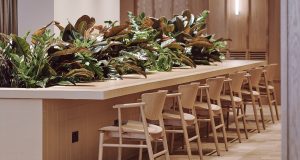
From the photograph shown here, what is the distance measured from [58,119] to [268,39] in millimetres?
7701

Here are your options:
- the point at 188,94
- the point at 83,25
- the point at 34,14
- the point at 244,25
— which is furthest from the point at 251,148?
the point at 244,25

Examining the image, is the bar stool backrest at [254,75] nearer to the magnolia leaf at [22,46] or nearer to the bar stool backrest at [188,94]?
the bar stool backrest at [188,94]

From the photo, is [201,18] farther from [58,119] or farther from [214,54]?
[58,119]

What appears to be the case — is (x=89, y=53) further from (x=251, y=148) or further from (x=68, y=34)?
(x=251, y=148)

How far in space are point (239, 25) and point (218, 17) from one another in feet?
1.35

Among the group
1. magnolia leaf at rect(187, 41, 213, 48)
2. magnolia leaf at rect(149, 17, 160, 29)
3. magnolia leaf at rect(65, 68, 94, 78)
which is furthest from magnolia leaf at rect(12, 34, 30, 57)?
magnolia leaf at rect(187, 41, 213, 48)

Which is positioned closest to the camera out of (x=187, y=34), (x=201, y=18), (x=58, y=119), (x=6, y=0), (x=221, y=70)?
(x=58, y=119)

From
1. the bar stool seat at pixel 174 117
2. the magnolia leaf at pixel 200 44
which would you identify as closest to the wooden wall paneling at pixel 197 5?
the magnolia leaf at pixel 200 44

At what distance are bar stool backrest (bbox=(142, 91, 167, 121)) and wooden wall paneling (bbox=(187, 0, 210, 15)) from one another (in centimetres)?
772

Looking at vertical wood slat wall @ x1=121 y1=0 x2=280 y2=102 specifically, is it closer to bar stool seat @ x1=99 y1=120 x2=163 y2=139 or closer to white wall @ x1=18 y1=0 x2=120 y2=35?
white wall @ x1=18 y1=0 x2=120 y2=35

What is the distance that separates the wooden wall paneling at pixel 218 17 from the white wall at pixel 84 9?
6.38 ft

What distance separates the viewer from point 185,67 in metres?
8.00

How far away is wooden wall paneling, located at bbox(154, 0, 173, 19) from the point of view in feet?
42.5

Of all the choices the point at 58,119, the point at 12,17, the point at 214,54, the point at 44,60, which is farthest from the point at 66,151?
the point at 12,17
